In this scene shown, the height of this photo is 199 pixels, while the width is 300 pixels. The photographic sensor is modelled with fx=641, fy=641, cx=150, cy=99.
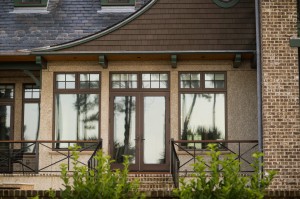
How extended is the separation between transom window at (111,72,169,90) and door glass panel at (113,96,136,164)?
31 cm

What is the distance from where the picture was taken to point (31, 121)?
18297 mm

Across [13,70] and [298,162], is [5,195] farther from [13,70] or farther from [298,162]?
[13,70]

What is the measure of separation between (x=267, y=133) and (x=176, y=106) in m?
3.34

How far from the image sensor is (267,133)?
45.1 feet

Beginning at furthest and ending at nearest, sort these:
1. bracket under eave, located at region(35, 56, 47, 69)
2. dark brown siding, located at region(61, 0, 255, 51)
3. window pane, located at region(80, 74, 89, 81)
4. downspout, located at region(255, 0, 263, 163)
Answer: window pane, located at region(80, 74, 89, 81) → bracket under eave, located at region(35, 56, 47, 69) → dark brown siding, located at region(61, 0, 255, 51) → downspout, located at region(255, 0, 263, 163)

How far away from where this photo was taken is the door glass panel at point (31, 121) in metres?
18.3

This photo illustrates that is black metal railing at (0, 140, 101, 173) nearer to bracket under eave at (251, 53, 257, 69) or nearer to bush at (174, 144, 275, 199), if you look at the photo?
bracket under eave at (251, 53, 257, 69)

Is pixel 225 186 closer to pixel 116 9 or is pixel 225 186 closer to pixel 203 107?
pixel 203 107

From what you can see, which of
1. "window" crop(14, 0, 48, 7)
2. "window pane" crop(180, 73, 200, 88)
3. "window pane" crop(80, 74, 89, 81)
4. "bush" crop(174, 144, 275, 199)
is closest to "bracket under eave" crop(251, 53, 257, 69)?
"window pane" crop(180, 73, 200, 88)

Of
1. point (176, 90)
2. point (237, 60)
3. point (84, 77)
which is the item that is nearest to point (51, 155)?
point (84, 77)

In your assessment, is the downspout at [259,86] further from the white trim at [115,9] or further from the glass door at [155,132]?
the white trim at [115,9]

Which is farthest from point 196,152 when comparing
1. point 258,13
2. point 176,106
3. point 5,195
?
point 5,195

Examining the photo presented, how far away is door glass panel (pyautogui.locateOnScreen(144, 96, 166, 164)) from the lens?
16402 mm

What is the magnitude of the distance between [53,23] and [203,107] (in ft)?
16.5
